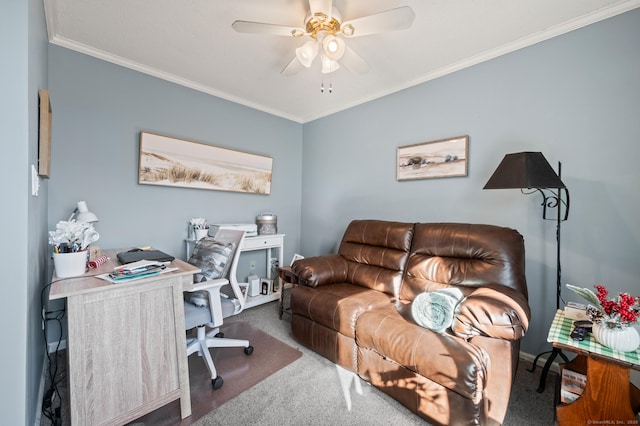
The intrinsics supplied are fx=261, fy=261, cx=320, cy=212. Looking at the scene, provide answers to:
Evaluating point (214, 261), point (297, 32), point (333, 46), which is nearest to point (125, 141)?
point (214, 261)

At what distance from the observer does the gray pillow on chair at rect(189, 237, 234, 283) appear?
1923 millimetres

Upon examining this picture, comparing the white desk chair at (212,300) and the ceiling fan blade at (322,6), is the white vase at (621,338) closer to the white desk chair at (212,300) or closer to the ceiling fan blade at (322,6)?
the white desk chair at (212,300)

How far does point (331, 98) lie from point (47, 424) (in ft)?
11.6

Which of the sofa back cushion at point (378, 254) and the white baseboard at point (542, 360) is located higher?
the sofa back cushion at point (378, 254)

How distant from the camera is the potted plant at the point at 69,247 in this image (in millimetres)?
1362

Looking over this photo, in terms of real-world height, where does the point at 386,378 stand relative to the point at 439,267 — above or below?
below

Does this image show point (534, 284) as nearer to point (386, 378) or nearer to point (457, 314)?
point (457, 314)

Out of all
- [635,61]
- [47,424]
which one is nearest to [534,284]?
[635,61]

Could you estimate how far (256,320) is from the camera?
2.78m

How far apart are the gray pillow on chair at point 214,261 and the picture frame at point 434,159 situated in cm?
196

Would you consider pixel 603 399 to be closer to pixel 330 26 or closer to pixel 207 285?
pixel 207 285

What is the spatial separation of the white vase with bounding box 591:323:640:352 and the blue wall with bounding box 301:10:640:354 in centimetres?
89

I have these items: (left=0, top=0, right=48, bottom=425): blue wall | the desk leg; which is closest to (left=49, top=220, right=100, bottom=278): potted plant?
(left=0, top=0, right=48, bottom=425): blue wall

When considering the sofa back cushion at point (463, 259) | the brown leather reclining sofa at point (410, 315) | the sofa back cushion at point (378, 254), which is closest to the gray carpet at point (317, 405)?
the brown leather reclining sofa at point (410, 315)
